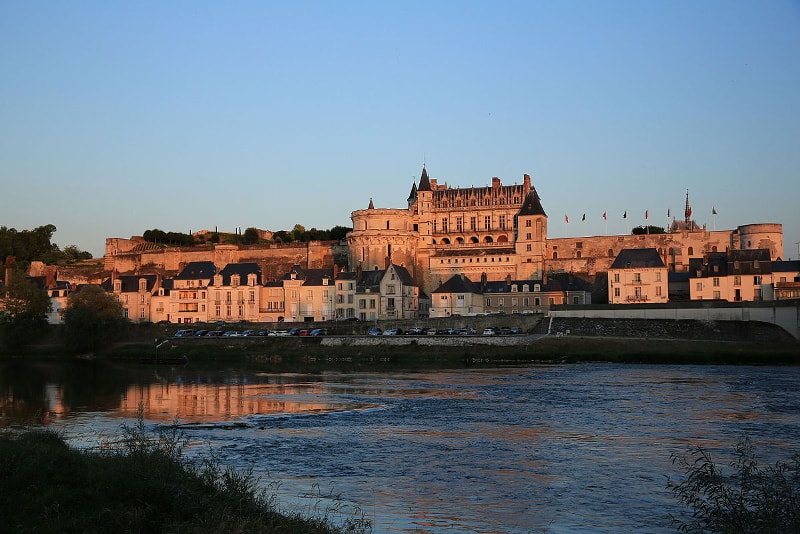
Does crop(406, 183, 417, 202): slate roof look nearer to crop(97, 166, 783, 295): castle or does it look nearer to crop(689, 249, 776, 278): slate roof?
crop(97, 166, 783, 295): castle

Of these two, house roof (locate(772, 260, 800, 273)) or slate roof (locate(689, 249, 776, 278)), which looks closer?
house roof (locate(772, 260, 800, 273))

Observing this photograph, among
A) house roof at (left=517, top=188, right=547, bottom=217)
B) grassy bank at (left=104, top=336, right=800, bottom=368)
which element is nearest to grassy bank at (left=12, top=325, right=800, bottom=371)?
grassy bank at (left=104, top=336, right=800, bottom=368)

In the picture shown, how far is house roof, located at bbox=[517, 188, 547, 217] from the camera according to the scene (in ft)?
249

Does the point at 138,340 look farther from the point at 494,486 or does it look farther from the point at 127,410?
the point at 494,486

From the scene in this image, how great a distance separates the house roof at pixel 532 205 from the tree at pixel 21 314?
40.5 metres

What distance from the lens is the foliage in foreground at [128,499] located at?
9.98 m

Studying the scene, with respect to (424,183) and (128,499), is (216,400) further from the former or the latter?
(424,183)

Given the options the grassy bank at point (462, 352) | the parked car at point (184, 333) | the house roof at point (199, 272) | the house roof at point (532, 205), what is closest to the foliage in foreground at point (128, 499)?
the grassy bank at point (462, 352)

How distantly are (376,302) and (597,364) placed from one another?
24139 millimetres

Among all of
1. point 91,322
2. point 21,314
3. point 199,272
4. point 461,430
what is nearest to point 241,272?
point 199,272

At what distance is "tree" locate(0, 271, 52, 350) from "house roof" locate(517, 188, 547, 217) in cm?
4048

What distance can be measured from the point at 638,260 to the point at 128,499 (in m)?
55.5

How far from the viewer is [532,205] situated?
76.2 metres

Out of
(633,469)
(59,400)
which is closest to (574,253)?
(59,400)
